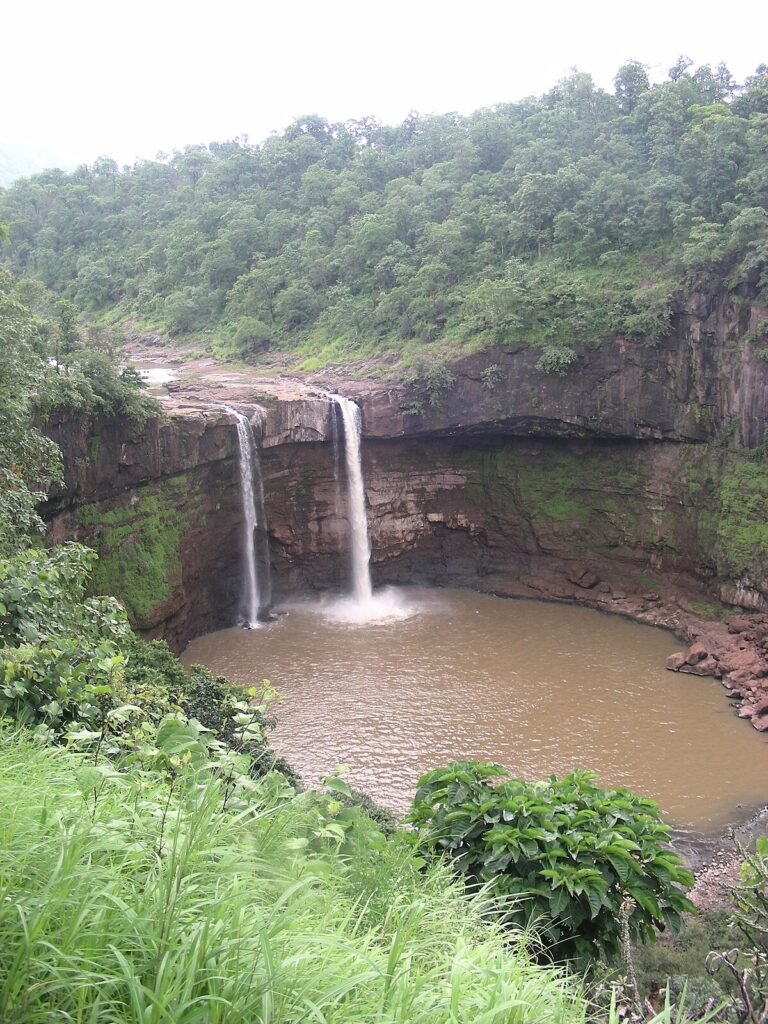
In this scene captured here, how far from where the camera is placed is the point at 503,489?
23.9 metres

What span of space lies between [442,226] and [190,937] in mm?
28136

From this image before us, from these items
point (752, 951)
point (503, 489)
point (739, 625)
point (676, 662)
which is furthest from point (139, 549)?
point (752, 951)

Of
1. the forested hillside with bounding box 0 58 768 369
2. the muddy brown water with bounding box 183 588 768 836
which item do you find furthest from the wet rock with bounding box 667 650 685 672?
the forested hillside with bounding box 0 58 768 369

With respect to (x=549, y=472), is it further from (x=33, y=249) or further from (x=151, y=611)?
A: (x=33, y=249)

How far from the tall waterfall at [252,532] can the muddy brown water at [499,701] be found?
832 millimetres

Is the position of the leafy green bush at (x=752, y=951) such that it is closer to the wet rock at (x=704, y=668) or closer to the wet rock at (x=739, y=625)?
the wet rock at (x=704, y=668)

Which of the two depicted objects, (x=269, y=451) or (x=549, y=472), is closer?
(x=269, y=451)

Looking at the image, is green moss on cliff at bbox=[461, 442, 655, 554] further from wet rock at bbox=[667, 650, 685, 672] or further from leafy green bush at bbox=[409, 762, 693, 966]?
leafy green bush at bbox=[409, 762, 693, 966]

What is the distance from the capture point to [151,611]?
Result: 1794cm

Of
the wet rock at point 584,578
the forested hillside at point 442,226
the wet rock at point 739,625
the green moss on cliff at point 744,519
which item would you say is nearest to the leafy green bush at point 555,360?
the forested hillside at point 442,226

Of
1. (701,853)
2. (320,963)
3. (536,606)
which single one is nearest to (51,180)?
(536,606)

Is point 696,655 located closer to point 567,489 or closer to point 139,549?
Answer: point 567,489

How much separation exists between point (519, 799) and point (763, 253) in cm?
1834

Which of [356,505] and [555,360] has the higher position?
[555,360]
